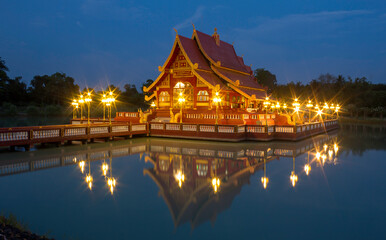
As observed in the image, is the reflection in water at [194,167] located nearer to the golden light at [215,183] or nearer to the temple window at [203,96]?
the golden light at [215,183]

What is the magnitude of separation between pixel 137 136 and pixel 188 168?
13203 millimetres

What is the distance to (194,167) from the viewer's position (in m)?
12.0

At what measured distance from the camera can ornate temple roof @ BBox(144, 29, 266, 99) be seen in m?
27.6

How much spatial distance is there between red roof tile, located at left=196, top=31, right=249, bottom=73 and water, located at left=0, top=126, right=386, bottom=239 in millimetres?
19115

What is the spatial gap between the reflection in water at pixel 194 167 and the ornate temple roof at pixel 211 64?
9918mm

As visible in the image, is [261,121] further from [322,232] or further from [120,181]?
[322,232]

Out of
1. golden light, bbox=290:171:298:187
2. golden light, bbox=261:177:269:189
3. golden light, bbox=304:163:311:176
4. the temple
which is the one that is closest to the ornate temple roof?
the temple

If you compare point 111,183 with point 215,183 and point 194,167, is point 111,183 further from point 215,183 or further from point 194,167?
point 194,167

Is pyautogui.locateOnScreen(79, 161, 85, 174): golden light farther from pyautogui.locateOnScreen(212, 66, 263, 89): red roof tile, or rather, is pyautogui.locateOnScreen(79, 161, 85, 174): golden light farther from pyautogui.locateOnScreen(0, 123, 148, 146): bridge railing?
pyautogui.locateOnScreen(212, 66, 263, 89): red roof tile

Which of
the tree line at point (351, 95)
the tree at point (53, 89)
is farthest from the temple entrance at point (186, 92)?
the tree at point (53, 89)

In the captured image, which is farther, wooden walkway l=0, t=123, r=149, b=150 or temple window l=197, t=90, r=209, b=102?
temple window l=197, t=90, r=209, b=102

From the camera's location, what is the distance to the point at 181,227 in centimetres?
632

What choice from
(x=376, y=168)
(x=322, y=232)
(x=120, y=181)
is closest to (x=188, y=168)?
(x=120, y=181)

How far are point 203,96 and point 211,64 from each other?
13.2 feet
